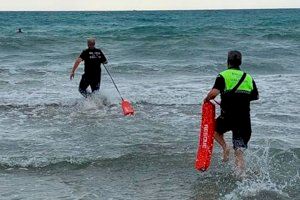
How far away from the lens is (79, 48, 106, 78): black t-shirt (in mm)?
11586

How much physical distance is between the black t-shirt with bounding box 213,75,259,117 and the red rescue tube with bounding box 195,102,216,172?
19cm

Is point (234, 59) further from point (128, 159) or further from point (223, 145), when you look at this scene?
point (128, 159)

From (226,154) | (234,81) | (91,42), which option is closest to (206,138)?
(226,154)

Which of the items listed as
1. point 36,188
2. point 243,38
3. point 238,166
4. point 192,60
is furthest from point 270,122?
point 243,38

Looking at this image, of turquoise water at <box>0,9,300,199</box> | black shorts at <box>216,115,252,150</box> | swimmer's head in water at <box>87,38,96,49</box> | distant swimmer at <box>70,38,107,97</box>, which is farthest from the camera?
distant swimmer at <box>70,38,107,97</box>

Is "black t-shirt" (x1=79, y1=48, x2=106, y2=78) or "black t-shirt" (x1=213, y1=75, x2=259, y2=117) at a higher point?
"black t-shirt" (x1=213, y1=75, x2=259, y2=117)

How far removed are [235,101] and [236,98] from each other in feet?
0.14

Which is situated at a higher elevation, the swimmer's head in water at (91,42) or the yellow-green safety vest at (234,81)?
the yellow-green safety vest at (234,81)

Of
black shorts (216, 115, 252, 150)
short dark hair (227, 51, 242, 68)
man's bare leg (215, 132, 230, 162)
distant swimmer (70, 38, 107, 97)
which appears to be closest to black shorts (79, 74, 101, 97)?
distant swimmer (70, 38, 107, 97)

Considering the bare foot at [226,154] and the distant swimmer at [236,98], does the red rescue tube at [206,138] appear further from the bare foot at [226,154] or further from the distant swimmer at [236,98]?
the bare foot at [226,154]

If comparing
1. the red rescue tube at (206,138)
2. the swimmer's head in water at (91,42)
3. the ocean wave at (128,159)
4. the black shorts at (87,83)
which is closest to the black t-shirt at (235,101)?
the red rescue tube at (206,138)

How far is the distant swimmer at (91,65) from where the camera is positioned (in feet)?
37.8

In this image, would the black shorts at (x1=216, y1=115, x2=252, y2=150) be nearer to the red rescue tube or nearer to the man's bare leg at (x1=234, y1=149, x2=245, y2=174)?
the man's bare leg at (x1=234, y1=149, x2=245, y2=174)

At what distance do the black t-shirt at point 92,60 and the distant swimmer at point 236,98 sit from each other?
A: 223 inches
